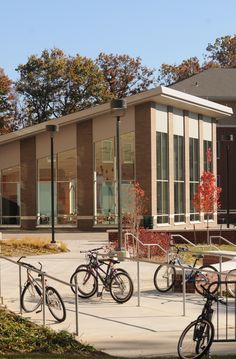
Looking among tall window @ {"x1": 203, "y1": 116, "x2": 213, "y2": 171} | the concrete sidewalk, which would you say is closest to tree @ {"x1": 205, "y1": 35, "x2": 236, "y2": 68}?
tall window @ {"x1": 203, "y1": 116, "x2": 213, "y2": 171}

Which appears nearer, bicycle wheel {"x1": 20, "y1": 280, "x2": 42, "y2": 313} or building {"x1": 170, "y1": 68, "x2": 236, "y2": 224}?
bicycle wheel {"x1": 20, "y1": 280, "x2": 42, "y2": 313}

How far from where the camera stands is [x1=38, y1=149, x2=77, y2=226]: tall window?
46062mm

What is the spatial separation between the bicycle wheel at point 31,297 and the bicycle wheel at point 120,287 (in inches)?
67.0

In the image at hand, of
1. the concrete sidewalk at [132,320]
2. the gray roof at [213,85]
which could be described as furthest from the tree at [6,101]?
the concrete sidewalk at [132,320]

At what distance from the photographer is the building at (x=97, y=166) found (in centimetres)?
4453

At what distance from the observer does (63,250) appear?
90.8 ft

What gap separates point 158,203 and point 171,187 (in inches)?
80.7

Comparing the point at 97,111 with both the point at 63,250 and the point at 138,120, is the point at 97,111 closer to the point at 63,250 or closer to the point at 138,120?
the point at 138,120

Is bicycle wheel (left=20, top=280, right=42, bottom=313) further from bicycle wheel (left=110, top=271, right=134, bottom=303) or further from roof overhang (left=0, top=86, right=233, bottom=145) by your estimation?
roof overhang (left=0, top=86, right=233, bottom=145)

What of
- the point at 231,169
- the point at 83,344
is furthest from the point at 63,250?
the point at 231,169

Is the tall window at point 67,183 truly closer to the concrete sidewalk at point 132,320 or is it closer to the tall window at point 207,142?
the tall window at point 207,142

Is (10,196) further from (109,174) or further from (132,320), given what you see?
(132,320)

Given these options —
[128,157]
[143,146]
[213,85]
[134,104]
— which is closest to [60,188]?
[128,157]

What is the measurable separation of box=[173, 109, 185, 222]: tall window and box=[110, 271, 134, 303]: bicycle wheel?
32.7 meters
